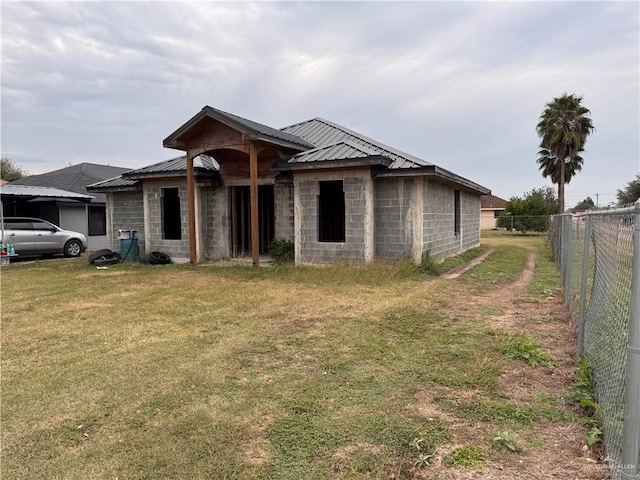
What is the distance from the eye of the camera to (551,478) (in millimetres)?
2199

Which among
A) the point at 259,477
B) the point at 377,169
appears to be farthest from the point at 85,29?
the point at 259,477

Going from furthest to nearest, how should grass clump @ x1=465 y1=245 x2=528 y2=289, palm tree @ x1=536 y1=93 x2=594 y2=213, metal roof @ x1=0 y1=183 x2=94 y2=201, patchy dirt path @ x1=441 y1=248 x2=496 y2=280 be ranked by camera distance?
palm tree @ x1=536 y1=93 x2=594 y2=213
metal roof @ x1=0 y1=183 x2=94 y2=201
patchy dirt path @ x1=441 y1=248 x2=496 y2=280
grass clump @ x1=465 y1=245 x2=528 y2=289

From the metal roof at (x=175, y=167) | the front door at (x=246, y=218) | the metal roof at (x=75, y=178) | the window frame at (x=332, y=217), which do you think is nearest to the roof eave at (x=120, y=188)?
the metal roof at (x=175, y=167)

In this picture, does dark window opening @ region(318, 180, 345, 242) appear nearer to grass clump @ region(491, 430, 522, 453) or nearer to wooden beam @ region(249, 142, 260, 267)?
wooden beam @ region(249, 142, 260, 267)

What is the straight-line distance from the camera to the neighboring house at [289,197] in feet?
33.1

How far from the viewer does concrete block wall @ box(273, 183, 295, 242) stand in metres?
11.6

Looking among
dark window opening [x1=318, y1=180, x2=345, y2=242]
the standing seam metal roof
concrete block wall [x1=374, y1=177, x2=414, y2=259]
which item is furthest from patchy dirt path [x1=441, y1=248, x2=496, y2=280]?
the standing seam metal roof

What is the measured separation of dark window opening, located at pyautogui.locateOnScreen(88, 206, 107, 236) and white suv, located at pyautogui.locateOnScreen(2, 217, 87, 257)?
304 cm

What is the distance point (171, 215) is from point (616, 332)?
42.0 ft

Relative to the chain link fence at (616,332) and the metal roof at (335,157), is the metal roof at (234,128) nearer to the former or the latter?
the metal roof at (335,157)

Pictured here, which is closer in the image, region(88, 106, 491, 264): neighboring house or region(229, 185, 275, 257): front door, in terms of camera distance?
region(88, 106, 491, 264): neighboring house

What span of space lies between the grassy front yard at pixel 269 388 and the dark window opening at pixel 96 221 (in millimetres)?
12727

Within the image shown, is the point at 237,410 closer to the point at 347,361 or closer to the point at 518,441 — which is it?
the point at 347,361

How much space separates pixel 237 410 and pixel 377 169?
25.7 ft
